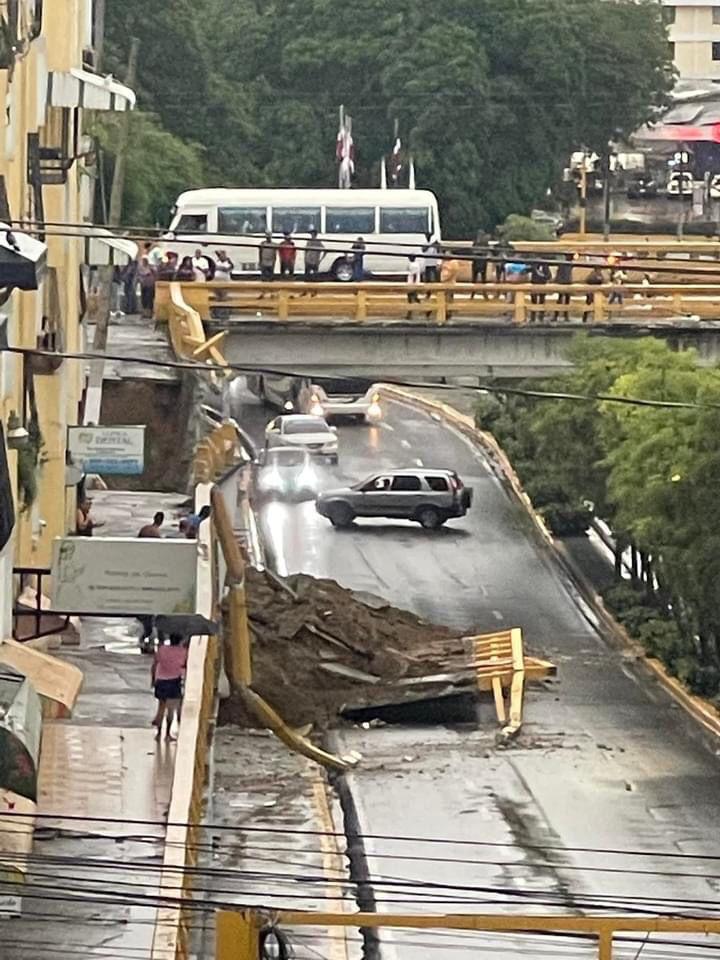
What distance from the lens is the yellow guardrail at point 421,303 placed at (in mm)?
46188

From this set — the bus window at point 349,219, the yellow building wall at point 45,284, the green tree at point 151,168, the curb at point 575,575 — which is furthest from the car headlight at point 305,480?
the yellow building wall at point 45,284

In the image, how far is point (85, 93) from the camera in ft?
95.1

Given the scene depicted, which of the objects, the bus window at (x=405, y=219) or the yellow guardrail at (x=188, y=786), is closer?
the yellow guardrail at (x=188, y=786)

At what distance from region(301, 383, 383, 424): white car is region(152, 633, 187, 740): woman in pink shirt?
135 feet

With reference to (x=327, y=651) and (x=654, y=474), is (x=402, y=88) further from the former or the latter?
(x=654, y=474)

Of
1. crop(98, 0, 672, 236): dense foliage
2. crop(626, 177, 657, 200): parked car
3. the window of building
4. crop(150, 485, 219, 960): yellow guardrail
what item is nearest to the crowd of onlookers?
the window of building

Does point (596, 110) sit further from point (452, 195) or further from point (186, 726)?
point (186, 726)

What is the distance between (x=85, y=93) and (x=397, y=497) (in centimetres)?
2455

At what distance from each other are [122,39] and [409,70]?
10218 millimetres

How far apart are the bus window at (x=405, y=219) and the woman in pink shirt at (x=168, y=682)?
37375 mm

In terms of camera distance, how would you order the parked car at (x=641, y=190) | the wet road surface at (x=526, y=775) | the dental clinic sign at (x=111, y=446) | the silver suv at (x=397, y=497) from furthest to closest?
the parked car at (x=641, y=190) → the silver suv at (x=397, y=497) → the dental clinic sign at (x=111, y=446) → the wet road surface at (x=526, y=775)

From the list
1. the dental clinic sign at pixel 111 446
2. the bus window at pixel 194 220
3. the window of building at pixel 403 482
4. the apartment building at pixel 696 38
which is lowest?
the window of building at pixel 403 482

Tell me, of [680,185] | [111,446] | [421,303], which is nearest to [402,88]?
[680,185]

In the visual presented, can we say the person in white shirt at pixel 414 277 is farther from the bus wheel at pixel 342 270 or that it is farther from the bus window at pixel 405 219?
the bus window at pixel 405 219
